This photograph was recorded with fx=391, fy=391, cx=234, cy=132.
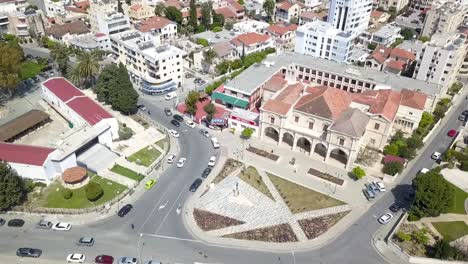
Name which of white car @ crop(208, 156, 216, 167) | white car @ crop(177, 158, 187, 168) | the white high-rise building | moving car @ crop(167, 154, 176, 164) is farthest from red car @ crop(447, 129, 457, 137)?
moving car @ crop(167, 154, 176, 164)

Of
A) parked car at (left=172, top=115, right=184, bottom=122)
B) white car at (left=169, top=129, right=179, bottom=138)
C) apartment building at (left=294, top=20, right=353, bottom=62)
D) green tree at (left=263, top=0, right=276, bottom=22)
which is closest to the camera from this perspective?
white car at (left=169, top=129, right=179, bottom=138)

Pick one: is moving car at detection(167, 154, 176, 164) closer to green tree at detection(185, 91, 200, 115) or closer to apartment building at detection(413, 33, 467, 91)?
green tree at detection(185, 91, 200, 115)

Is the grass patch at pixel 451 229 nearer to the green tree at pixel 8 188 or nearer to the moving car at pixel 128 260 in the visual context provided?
the moving car at pixel 128 260

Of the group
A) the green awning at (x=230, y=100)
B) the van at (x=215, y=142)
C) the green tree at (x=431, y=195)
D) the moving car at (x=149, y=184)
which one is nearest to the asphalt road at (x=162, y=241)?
the moving car at (x=149, y=184)

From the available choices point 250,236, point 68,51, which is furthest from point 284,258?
point 68,51

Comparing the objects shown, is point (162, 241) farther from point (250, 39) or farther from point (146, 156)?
point (250, 39)

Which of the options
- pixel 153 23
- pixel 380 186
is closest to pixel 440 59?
pixel 380 186

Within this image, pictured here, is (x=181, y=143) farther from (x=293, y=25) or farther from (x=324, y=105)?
(x=293, y=25)
